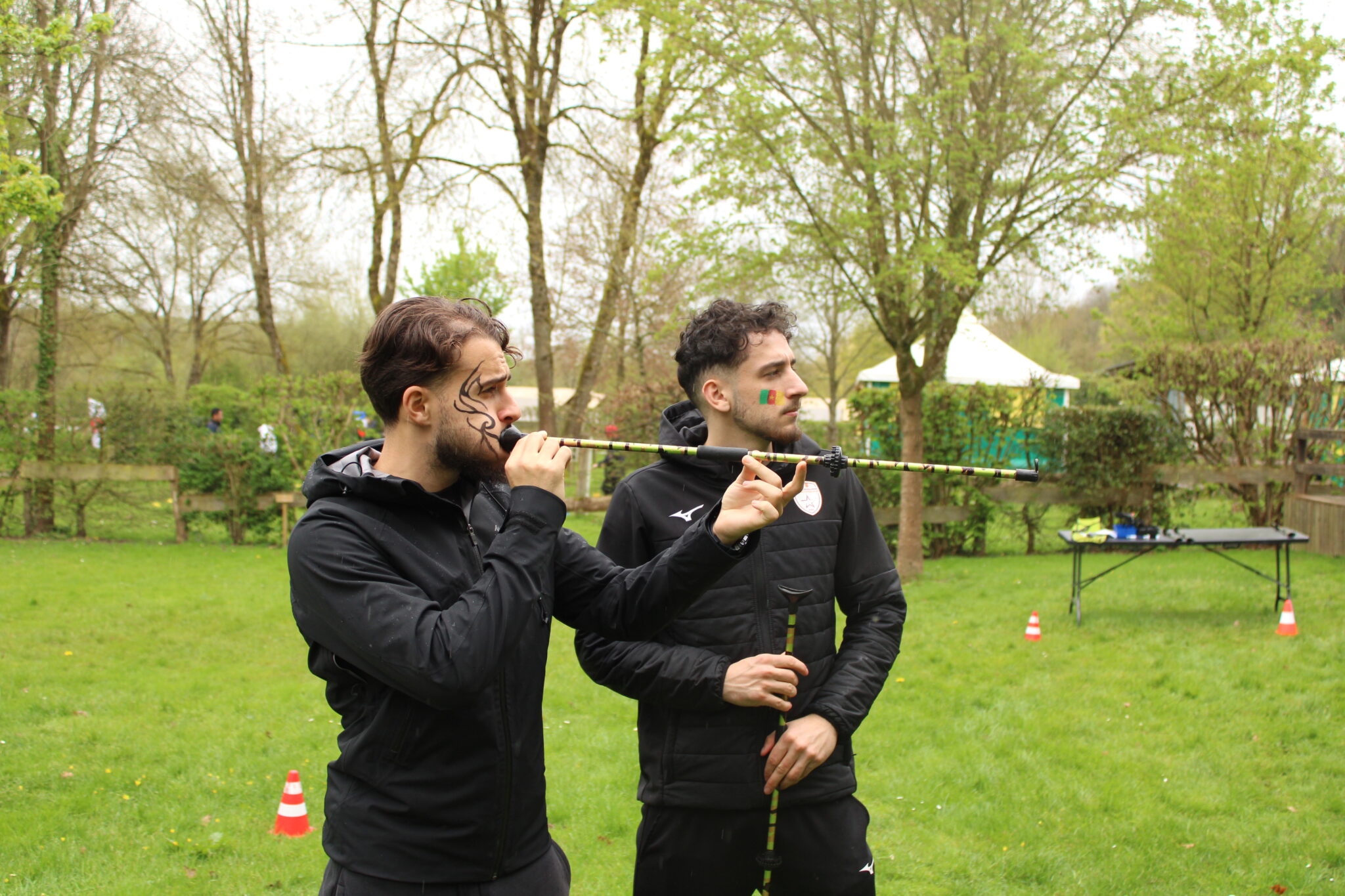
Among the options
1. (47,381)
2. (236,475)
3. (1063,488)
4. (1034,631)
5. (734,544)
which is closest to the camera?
(734,544)

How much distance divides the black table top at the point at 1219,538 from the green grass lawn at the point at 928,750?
0.68m

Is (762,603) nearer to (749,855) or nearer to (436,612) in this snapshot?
(749,855)

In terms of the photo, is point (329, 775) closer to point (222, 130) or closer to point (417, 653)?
point (417, 653)

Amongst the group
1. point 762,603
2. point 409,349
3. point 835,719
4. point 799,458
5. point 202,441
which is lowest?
point 835,719

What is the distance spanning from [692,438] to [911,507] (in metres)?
8.81

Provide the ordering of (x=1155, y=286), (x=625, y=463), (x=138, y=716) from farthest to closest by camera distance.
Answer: (x=1155, y=286) → (x=625, y=463) → (x=138, y=716)

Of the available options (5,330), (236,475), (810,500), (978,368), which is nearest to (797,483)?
(810,500)

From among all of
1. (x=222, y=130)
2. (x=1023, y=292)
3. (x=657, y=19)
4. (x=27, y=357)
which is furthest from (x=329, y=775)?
(x=27, y=357)

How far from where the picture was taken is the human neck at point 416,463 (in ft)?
7.24

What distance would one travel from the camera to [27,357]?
26.0 meters

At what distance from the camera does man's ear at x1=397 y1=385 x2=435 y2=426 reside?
7.23ft

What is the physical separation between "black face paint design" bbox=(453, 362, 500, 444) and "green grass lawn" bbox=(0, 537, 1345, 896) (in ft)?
9.65

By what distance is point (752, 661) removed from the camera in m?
2.56

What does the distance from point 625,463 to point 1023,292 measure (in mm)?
7319
